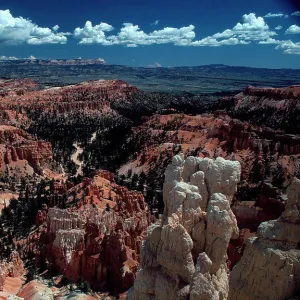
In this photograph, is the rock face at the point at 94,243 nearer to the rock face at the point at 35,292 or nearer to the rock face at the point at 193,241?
the rock face at the point at 35,292

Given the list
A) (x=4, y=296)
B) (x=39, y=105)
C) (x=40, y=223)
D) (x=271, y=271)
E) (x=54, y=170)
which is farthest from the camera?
(x=39, y=105)

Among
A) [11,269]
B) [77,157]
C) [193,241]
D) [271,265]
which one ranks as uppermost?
[193,241]

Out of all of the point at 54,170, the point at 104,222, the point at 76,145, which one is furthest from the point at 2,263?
the point at 76,145

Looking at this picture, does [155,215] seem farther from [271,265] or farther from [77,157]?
[77,157]

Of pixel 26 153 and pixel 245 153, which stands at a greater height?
pixel 245 153

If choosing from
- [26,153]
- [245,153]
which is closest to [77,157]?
[26,153]

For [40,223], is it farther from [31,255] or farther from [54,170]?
[54,170]
